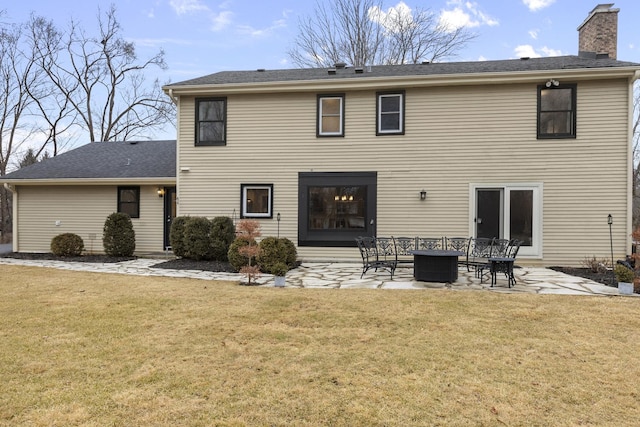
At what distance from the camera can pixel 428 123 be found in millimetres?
10367

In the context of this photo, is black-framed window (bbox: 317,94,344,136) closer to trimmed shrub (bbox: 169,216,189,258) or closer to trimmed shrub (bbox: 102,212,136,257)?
trimmed shrub (bbox: 169,216,189,258)

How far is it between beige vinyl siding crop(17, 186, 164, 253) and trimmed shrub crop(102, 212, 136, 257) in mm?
919

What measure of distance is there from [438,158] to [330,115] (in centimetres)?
326

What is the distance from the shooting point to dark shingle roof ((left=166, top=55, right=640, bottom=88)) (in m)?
9.88

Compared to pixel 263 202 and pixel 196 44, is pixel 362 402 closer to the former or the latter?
pixel 263 202

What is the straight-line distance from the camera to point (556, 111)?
9.87m

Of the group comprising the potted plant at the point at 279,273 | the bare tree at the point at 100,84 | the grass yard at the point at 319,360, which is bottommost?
the grass yard at the point at 319,360

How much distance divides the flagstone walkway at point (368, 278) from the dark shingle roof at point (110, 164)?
3.49 m

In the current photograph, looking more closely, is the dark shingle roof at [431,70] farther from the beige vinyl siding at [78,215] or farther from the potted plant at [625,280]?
the potted plant at [625,280]

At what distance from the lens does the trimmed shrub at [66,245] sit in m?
11.4

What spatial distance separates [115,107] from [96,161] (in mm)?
14052

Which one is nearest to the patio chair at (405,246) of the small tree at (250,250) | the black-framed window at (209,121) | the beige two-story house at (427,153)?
the beige two-story house at (427,153)

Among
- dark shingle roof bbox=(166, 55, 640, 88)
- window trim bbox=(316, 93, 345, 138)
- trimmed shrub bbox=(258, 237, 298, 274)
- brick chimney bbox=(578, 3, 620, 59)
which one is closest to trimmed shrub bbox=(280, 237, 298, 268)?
trimmed shrub bbox=(258, 237, 298, 274)

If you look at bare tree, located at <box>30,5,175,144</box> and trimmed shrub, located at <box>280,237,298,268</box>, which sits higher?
bare tree, located at <box>30,5,175,144</box>
